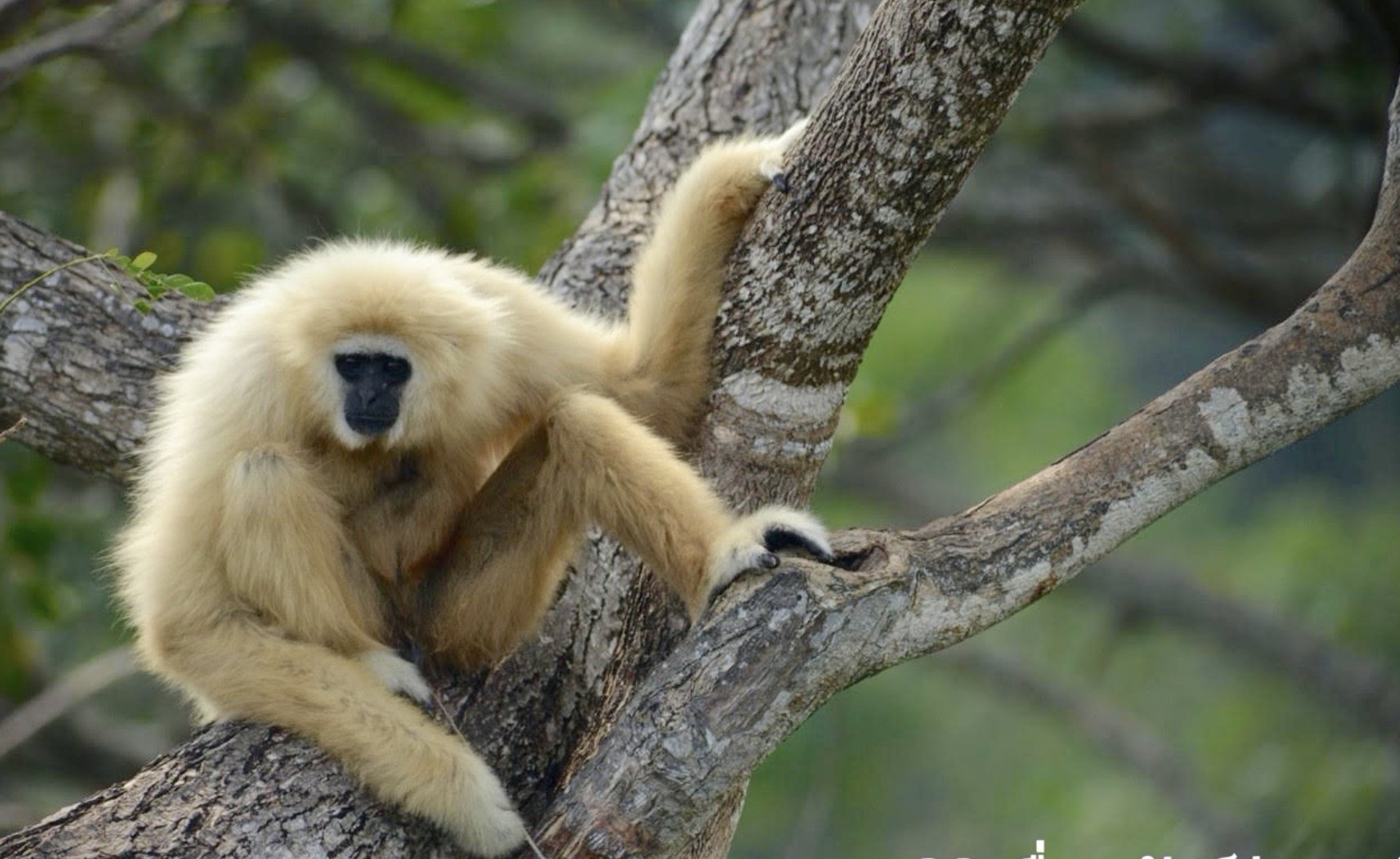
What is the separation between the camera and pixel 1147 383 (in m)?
22.1

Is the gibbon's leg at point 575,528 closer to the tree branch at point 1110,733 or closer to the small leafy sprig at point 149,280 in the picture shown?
Answer: the small leafy sprig at point 149,280

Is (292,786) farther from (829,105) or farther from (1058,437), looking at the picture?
(1058,437)

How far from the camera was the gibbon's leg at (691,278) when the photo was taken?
5.54 meters

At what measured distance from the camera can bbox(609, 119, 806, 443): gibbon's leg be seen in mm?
5539

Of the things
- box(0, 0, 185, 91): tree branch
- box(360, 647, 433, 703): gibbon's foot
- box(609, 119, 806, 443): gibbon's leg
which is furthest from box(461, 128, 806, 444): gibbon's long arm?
box(0, 0, 185, 91): tree branch

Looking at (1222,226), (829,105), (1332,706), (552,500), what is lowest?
(552,500)

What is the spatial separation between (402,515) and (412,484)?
0.13 meters

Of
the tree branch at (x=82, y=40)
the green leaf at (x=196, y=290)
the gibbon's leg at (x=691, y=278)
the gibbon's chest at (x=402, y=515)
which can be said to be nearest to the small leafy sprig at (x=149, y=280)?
the green leaf at (x=196, y=290)

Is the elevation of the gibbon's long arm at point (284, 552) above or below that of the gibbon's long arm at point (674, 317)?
below

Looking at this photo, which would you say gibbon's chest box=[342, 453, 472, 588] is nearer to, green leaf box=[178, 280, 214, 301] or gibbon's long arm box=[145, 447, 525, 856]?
gibbon's long arm box=[145, 447, 525, 856]

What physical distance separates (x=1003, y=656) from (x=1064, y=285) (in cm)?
422

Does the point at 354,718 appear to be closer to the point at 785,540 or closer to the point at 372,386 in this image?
the point at 372,386

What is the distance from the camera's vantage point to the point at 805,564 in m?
4.69

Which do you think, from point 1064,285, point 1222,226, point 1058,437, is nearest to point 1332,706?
point 1222,226
